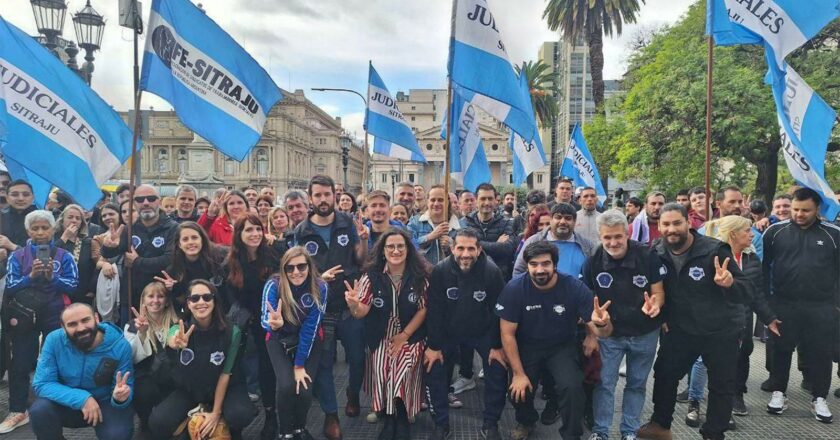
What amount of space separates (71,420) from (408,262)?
9.91 feet

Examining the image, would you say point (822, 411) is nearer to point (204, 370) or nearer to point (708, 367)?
point (708, 367)

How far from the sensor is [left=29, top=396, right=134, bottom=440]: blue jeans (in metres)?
3.92

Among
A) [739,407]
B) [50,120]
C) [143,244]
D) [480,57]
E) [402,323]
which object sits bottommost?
[739,407]

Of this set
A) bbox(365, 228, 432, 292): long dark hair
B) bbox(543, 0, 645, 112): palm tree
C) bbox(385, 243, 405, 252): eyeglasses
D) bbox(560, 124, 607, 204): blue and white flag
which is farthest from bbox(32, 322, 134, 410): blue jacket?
bbox(543, 0, 645, 112): palm tree

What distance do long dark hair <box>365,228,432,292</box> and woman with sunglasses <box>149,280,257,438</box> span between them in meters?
1.40

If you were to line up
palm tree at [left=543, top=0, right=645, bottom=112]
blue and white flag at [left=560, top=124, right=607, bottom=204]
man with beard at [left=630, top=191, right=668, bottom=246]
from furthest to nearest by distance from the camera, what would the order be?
palm tree at [left=543, top=0, right=645, bottom=112] → blue and white flag at [left=560, top=124, right=607, bottom=204] → man with beard at [left=630, top=191, right=668, bottom=246]

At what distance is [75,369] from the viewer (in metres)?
4.02

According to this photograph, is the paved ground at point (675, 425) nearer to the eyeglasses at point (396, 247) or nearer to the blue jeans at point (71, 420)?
the blue jeans at point (71, 420)

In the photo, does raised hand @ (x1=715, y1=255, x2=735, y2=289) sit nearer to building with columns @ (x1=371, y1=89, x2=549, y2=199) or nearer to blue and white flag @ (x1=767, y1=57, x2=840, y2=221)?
blue and white flag @ (x1=767, y1=57, x2=840, y2=221)

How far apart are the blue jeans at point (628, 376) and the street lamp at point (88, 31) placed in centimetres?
885

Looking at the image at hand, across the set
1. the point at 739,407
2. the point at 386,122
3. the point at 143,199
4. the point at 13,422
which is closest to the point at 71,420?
the point at 13,422

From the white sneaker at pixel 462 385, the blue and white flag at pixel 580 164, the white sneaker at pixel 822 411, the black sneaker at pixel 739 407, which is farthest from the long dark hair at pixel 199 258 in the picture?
the blue and white flag at pixel 580 164

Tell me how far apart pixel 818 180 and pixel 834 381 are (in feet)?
9.26

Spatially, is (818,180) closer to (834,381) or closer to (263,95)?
(834,381)
